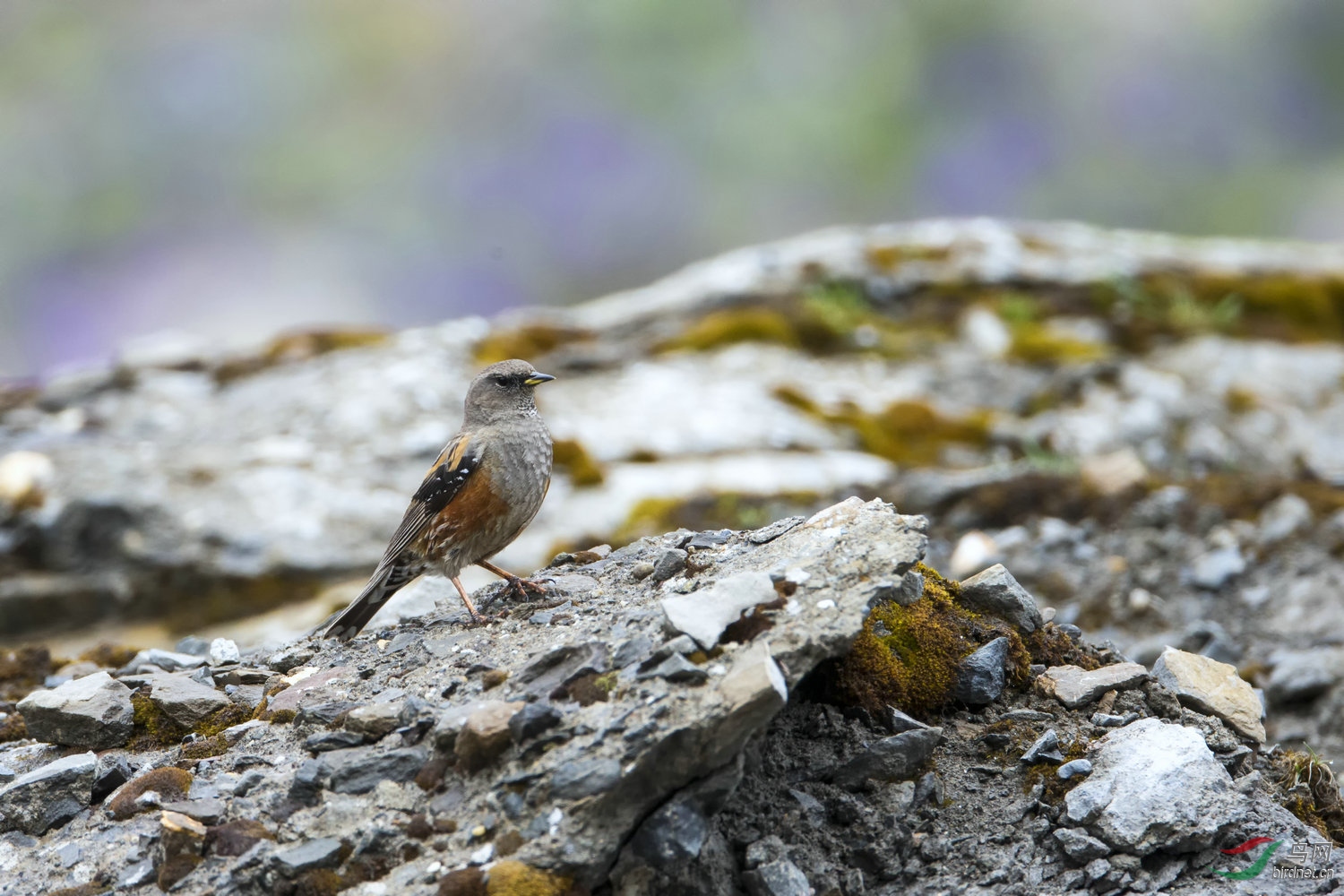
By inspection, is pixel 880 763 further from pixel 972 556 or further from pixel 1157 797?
pixel 972 556

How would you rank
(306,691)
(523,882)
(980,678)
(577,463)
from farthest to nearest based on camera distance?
(577,463) < (306,691) < (980,678) < (523,882)

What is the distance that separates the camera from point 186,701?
6.29 meters

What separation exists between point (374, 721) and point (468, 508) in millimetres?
2188

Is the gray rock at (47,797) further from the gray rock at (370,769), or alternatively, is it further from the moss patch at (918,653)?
the moss patch at (918,653)

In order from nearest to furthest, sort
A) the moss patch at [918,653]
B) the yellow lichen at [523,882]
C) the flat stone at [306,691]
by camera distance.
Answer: the yellow lichen at [523,882] < the moss patch at [918,653] < the flat stone at [306,691]

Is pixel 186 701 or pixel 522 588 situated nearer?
pixel 186 701

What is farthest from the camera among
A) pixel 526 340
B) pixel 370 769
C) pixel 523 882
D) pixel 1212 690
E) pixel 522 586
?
pixel 526 340

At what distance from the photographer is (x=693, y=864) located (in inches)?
192

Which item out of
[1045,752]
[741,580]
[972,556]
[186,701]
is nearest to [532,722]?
[741,580]

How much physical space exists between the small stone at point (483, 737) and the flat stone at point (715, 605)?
0.88 m

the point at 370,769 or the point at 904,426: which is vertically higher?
the point at 370,769

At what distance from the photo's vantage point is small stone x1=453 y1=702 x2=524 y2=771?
504cm

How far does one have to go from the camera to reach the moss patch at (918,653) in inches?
228

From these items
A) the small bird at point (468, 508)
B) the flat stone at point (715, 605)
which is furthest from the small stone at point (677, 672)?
the small bird at point (468, 508)
